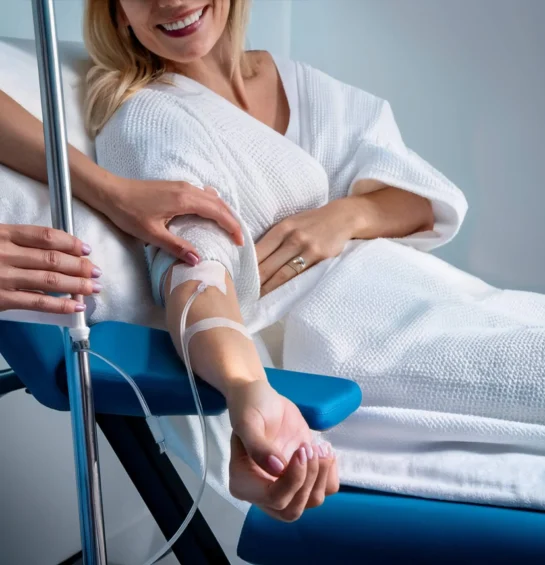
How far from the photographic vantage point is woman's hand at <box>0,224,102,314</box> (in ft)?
2.55

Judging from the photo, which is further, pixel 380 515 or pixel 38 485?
pixel 38 485

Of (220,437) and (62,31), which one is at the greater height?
(62,31)

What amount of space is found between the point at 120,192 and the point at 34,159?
0.39ft

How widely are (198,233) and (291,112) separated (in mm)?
465

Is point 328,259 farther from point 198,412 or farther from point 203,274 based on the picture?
point 198,412

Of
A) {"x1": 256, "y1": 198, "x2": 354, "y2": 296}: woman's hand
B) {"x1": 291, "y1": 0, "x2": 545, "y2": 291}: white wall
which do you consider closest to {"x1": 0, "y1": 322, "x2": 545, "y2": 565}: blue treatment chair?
{"x1": 256, "y1": 198, "x2": 354, "y2": 296}: woman's hand

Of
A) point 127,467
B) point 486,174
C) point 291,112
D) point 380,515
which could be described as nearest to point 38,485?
point 127,467

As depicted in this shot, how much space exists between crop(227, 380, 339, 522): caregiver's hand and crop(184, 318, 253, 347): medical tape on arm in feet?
0.39

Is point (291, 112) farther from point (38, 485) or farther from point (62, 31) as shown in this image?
point (38, 485)

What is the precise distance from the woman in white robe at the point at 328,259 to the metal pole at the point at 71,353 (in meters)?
0.14

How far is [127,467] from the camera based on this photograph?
97 centimetres

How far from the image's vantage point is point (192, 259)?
99 cm

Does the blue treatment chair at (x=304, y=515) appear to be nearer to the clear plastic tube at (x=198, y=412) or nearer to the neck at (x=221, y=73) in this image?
the clear plastic tube at (x=198, y=412)

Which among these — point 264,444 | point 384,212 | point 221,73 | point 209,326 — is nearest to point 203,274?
point 209,326
